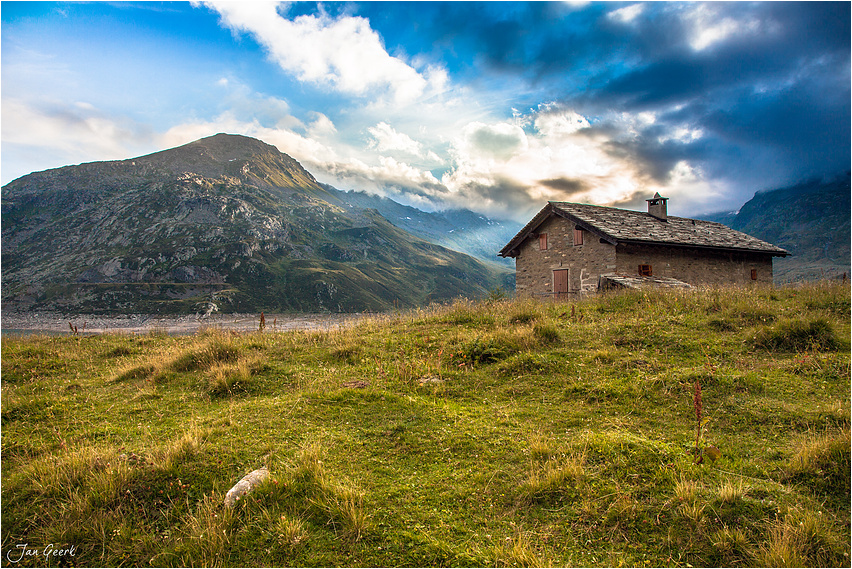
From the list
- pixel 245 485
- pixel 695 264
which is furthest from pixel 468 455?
pixel 695 264

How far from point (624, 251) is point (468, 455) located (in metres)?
19.2

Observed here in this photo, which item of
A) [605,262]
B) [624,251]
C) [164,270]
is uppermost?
[164,270]

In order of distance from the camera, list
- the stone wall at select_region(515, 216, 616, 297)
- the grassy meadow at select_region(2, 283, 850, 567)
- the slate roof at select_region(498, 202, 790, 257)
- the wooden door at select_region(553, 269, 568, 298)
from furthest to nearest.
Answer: the wooden door at select_region(553, 269, 568, 298) < the stone wall at select_region(515, 216, 616, 297) < the slate roof at select_region(498, 202, 790, 257) < the grassy meadow at select_region(2, 283, 850, 567)

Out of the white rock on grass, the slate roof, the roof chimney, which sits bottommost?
the white rock on grass

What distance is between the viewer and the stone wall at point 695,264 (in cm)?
→ 2091

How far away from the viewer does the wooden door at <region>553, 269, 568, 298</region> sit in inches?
907

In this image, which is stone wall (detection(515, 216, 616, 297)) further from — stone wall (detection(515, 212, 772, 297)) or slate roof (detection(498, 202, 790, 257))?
slate roof (detection(498, 202, 790, 257))

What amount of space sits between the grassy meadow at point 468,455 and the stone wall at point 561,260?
12.2m

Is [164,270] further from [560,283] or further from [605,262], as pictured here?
[605,262]

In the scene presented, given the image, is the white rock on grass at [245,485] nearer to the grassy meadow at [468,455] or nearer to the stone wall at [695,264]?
the grassy meadow at [468,455]

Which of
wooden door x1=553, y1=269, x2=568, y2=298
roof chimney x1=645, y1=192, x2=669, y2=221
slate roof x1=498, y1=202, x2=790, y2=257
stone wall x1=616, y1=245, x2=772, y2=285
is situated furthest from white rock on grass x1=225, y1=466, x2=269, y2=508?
roof chimney x1=645, y1=192, x2=669, y2=221

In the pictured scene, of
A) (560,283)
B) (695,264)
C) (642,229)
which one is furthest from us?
(560,283)

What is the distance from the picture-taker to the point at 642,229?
22.2 metres

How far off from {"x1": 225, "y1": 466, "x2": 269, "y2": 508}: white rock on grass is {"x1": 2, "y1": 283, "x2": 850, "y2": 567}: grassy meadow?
5.3 inches
